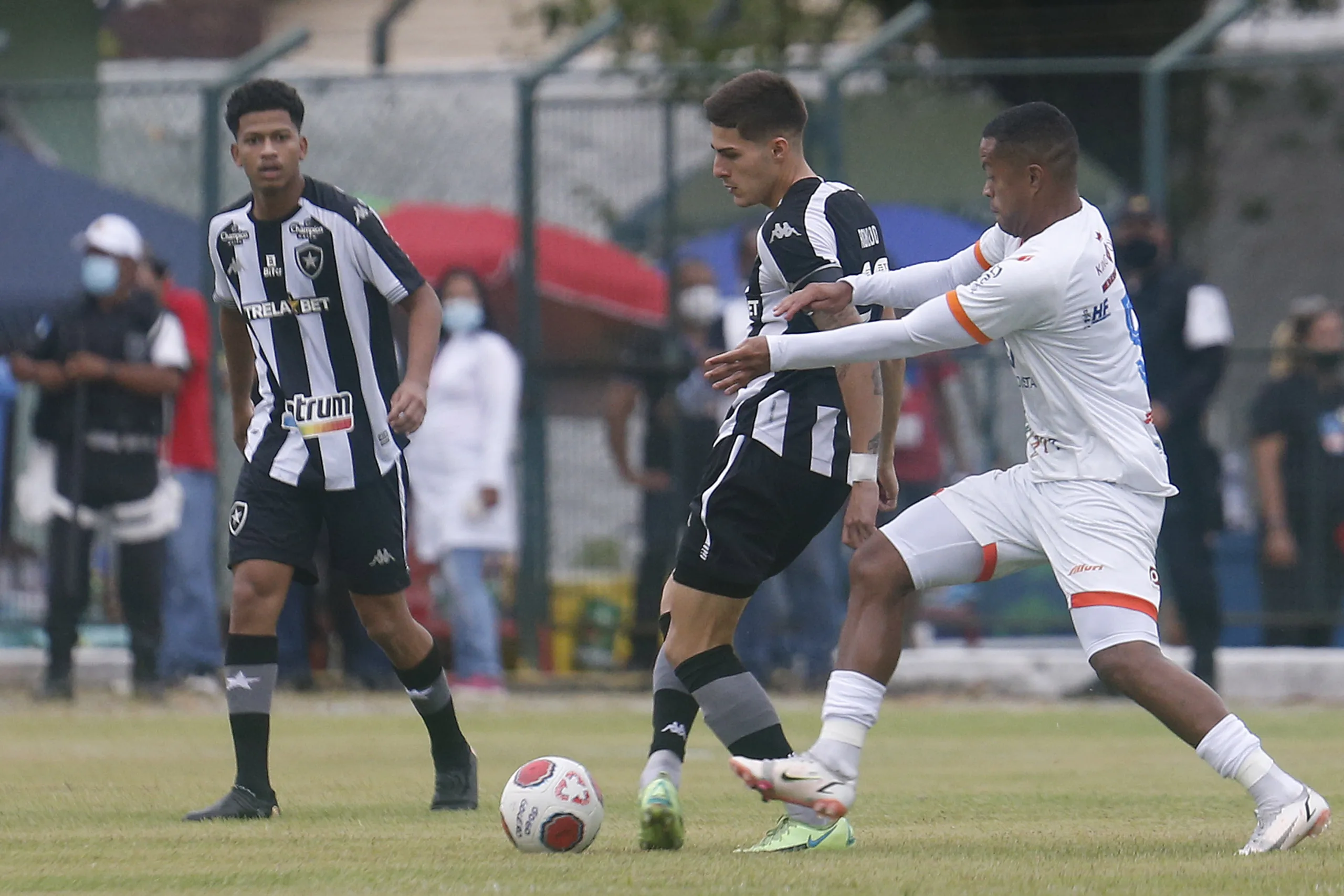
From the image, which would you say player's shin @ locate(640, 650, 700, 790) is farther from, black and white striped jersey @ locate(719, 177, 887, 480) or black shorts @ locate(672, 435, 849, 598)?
black and white striped jersey @ locate(719, 177, 887, 480)

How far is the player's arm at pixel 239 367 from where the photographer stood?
23.5 ft


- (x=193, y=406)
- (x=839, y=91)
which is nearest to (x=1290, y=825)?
(x=839, y=91)

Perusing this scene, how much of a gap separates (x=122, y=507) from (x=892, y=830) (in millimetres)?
7185

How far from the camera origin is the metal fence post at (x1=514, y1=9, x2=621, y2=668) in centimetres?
1331

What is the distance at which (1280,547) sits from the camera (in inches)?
499

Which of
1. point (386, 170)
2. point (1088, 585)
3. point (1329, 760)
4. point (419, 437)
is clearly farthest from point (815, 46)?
point (1088, 585)

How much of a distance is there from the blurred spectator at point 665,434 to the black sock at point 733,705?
6995 mm

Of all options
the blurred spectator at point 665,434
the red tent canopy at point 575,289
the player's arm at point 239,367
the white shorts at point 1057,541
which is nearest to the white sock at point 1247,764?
the white shorts at point 1057,541

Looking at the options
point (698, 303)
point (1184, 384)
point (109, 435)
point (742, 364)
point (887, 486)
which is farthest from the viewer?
point (698, 303)

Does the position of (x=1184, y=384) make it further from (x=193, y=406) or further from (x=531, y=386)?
(x=193, y=406)

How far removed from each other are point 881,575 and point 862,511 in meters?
0.19

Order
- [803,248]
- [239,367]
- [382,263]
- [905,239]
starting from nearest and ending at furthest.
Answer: [803,248] → [382,263] → [239,367] → [905,239]

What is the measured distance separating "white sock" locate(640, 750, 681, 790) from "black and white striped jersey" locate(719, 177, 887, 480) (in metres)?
0.87

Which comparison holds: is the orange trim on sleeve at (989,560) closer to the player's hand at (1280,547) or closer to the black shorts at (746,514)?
the black shorts at (746,514)
